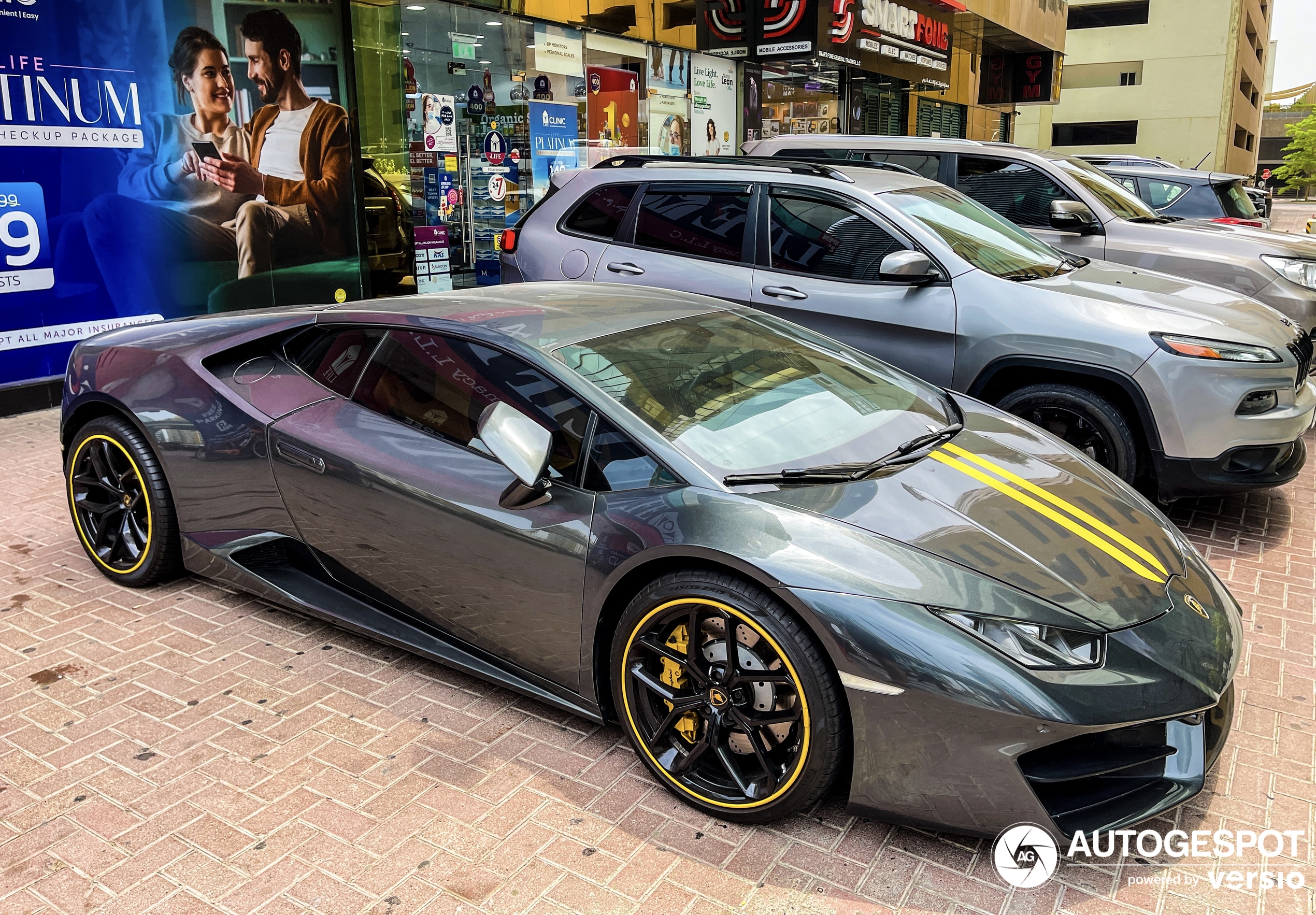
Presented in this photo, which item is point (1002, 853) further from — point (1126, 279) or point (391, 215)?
point (391, 215)

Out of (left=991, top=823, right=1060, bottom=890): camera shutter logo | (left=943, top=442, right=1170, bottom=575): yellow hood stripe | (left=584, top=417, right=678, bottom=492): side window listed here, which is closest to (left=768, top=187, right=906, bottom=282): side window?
(left=943, top=442, right=1170, bottom=575): yellow hood stripe

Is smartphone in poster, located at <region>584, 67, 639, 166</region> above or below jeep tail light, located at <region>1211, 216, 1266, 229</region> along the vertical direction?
above

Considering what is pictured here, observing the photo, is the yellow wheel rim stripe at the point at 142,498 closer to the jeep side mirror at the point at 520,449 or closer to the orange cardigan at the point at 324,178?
the jeep side mirror at the point at 520,449

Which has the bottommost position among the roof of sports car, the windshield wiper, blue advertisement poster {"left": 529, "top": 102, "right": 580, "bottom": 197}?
the windshield wiper

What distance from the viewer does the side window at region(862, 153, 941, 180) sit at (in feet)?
28.9

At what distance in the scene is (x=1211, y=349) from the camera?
500 centimetres

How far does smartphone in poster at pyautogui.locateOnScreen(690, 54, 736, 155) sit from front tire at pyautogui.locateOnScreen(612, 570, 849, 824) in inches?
503

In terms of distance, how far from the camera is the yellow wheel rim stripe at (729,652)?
2688 millimetres

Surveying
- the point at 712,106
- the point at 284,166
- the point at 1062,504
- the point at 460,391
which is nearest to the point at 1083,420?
the point at 1062,504

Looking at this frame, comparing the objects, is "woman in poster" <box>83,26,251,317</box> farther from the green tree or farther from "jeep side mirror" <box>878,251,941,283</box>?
the green tree

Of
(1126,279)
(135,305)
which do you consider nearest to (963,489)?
(1126,279)

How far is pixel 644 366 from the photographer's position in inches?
132

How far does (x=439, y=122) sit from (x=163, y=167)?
325cm

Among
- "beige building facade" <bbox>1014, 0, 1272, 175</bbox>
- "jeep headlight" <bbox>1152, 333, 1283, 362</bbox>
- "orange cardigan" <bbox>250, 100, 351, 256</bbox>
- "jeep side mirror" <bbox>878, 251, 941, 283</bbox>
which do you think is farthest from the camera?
"beige building facade" <bbox>1014, 0, 1272, 175</bbox>
